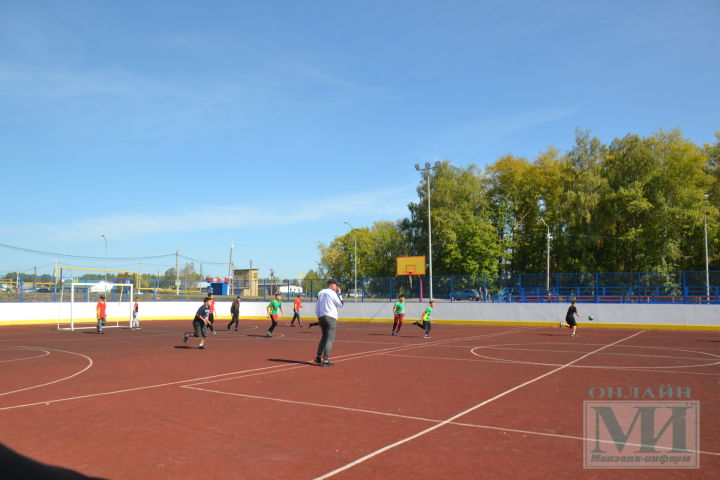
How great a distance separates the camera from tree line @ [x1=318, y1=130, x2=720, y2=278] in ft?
167

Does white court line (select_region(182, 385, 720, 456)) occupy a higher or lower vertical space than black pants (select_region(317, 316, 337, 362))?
lower

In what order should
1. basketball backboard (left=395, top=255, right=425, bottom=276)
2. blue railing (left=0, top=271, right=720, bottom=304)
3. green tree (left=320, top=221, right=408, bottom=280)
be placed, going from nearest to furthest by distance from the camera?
blue railing (left=0, top=271, right=720, bottom=304) → basketball backboard (left=395, top=255, right=425, bottom=276) → green tree (left=320, top=221, right=408, bottom=280)

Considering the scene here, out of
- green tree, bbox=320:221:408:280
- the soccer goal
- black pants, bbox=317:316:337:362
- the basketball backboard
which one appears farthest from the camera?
green tree, bbox=320:221:408:280

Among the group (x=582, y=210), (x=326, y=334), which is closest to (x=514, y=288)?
(x=582, y=210)

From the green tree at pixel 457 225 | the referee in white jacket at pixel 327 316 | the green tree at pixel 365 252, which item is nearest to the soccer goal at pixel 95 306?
the referee in white jacket at pixel 327 316

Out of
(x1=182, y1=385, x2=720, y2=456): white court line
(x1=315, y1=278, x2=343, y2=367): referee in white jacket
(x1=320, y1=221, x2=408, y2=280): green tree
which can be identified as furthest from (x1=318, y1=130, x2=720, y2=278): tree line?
(x1=182, y1=385, x2=720, y2=456): white court line

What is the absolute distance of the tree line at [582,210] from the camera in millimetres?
50812

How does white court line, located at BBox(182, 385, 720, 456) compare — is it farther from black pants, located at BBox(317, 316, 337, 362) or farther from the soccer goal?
the soccer goal

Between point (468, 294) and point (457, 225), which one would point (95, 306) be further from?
point (457, 225)

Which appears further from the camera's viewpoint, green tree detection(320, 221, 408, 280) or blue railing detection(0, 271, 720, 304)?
green tree detection(320, 221, 408, 280)

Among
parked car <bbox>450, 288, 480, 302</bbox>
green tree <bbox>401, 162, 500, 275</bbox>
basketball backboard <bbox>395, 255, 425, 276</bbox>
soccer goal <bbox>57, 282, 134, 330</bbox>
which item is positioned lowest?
soccer goal <bbox>57, 282, 134, 330</bbox>

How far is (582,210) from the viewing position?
52.3 m

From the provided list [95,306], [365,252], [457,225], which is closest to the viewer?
[95,306]

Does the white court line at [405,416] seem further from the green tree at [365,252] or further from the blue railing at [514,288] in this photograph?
the green tree at [365,252]
